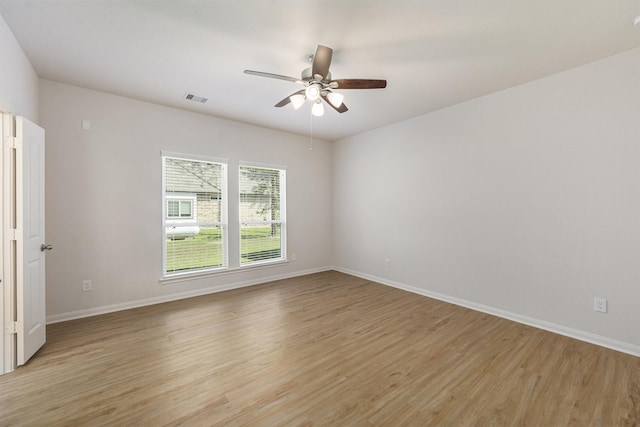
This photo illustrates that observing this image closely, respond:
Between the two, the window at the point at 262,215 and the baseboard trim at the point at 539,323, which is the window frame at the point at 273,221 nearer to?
the window at the point at 262,215

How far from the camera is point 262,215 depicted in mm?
4926

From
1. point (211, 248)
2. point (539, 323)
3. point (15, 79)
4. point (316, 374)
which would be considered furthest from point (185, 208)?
point (539, 323)

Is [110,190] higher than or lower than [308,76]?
lower

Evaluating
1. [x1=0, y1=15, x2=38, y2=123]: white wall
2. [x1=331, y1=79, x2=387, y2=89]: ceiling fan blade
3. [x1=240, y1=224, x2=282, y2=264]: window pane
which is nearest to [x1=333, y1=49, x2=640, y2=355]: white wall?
[x1=331, y1=79, x2=387, y2=89]: ceiling fan blade

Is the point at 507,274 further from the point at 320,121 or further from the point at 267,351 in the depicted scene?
the point at 320,121

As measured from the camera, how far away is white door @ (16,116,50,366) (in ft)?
7.36

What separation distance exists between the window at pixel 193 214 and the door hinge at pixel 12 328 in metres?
1.64

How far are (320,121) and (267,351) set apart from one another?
3.50 m

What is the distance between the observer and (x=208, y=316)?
10.9ft

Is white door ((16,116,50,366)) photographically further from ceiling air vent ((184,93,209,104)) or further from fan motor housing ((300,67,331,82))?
fan motor housing ((300,67,331,82))

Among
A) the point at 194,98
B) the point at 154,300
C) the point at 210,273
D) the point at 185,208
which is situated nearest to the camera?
the point at 194,98

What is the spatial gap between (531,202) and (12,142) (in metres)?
5.16

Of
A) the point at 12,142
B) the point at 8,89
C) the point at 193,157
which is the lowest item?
the point at 12,142

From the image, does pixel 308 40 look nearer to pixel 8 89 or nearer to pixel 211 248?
pixel 8 89
